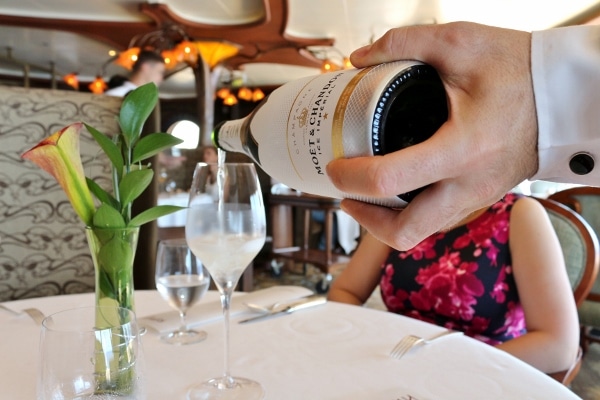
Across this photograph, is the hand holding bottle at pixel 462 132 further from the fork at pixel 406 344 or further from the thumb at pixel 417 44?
the fork at pixel 406 344

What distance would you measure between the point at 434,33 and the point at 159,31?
17.4ft

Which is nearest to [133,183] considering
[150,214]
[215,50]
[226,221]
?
[150,214]

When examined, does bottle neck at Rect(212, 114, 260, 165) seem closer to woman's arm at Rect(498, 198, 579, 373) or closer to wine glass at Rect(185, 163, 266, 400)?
wine glass at Rect(185, 163, 266, 400)

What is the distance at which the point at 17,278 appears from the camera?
154 cm

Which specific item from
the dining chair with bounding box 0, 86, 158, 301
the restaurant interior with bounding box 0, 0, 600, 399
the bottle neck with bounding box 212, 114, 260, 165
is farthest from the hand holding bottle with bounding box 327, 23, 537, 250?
the dining chair with bounding box 0, 86, 158, 301

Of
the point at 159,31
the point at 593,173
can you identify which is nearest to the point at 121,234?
the point at 593,173

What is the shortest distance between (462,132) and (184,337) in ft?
1.67

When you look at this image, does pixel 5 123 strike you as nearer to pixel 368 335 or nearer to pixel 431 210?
pixel 368 335

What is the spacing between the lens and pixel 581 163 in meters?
0.46

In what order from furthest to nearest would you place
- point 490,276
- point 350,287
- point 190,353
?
point 350,287
point 490,276
point 190,353

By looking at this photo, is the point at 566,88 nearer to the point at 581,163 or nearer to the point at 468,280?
the point at 581,163

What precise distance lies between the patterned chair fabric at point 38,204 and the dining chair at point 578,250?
136 cm

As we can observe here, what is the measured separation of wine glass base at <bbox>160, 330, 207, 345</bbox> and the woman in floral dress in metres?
0.55

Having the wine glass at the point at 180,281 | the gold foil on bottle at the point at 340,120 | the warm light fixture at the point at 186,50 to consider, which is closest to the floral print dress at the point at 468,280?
the wine glass at the point at 180,281
